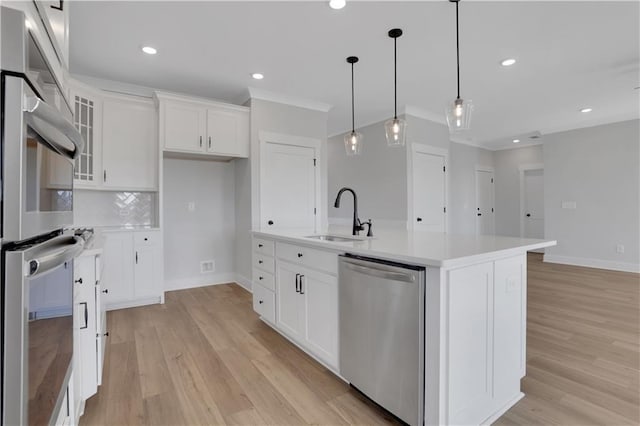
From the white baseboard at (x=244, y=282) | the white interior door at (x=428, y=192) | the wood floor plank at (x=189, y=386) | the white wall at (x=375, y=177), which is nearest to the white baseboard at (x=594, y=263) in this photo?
the white interior door at (x=428, y=192)

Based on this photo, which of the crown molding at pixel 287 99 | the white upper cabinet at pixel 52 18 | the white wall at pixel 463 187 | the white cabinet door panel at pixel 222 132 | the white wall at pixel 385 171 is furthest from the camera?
the white wall at pixel 463 187

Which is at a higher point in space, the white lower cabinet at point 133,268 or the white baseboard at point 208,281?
the white lower cabinet at point 133,268

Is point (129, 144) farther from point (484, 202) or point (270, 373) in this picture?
point (484, 202)

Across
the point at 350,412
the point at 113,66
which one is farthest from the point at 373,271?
the point at 113,66

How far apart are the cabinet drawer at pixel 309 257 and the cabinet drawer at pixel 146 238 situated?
1.77 m

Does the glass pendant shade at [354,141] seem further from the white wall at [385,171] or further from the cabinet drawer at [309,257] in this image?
the white wall at [385,171]

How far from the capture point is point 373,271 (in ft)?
5.25

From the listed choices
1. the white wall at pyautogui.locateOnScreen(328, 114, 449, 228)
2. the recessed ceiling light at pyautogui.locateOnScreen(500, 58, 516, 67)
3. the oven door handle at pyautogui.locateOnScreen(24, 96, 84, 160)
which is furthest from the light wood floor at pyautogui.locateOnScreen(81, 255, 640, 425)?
the recessed ceiling light at pyautogui.locateOnScreen(500, 58, 516, 67)

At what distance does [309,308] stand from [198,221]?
8.85ft

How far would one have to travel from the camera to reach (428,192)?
512 cm

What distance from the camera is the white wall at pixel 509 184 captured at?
757 centimetres

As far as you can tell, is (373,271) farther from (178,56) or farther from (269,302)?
(178,56)

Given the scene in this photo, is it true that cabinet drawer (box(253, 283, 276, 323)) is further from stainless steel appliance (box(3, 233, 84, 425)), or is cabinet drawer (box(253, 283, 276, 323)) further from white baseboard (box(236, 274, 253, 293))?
stainless steel appliance (box(3, 233, 84, 425))

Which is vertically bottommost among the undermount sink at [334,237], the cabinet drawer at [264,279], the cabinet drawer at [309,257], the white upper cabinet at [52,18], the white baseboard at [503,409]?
the white baseboard at [503,409]
